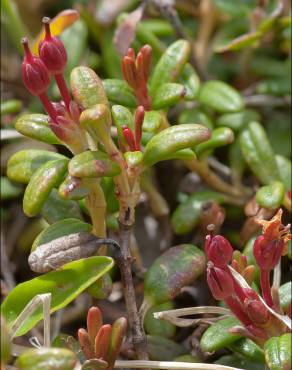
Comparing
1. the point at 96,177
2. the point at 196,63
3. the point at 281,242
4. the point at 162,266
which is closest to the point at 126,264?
the point at 162,266

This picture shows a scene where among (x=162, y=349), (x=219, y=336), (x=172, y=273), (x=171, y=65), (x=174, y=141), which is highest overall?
(x=171, y=65)

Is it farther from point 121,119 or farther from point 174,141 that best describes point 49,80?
point 174,141

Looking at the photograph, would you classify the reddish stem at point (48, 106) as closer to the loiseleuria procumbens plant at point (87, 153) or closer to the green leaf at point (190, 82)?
the loiseleuria procumbens plant at point (87, 153)

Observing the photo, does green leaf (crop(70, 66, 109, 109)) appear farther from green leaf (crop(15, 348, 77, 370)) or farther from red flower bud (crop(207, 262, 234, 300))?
green leaf (crop(15, 348, 77, 370))

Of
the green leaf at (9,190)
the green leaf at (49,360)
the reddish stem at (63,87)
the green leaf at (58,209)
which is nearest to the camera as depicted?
the green leaf at (49,360)

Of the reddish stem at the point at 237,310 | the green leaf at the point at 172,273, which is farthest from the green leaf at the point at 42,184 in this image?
the reddish stem at the point at 237,310

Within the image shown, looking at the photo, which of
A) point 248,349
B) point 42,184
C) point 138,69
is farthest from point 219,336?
point 138,69

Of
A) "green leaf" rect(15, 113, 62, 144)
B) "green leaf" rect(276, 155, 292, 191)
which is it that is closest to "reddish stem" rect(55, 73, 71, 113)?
"green leaf" rect(15, 113, 62, 144)
